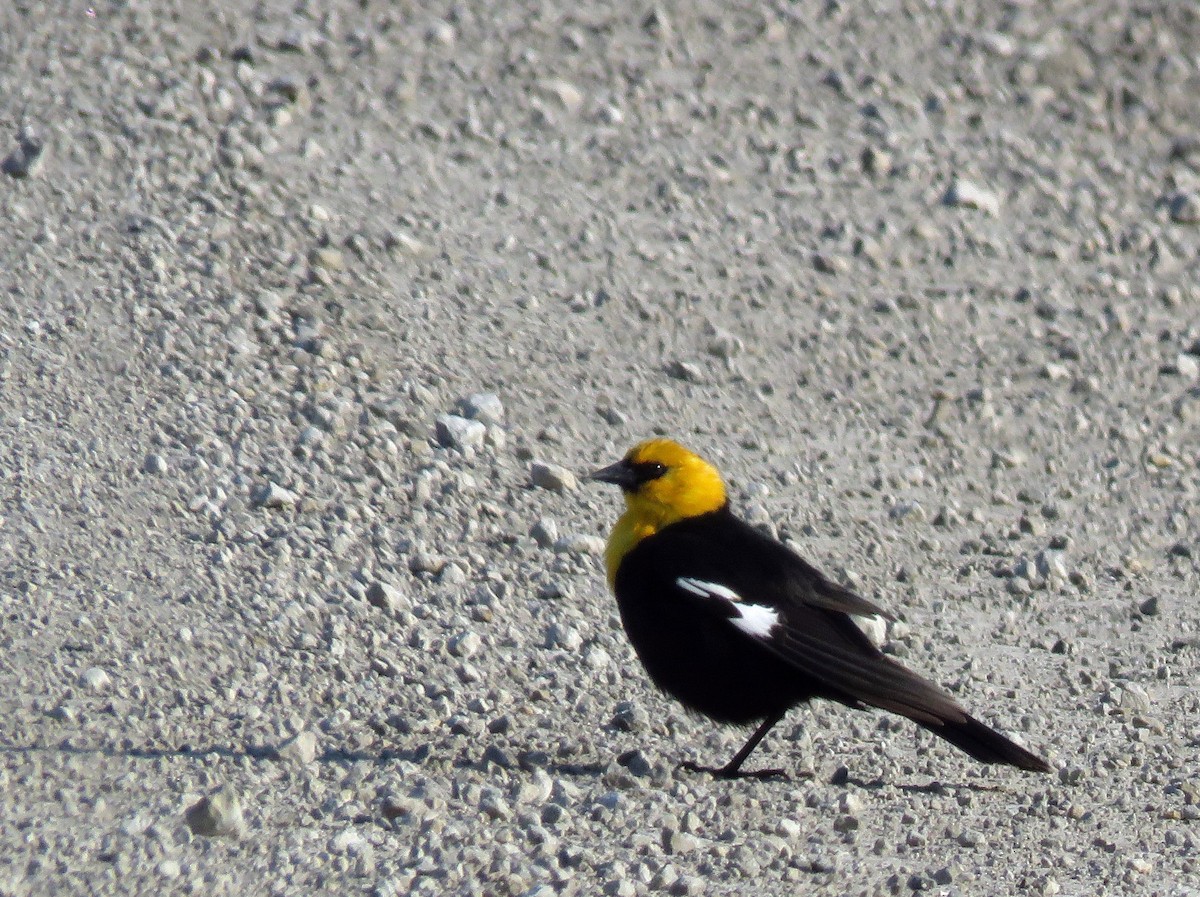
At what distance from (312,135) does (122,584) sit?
5.00 metres

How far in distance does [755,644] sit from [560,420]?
3.08 meters

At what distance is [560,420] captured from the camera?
9.49 metres

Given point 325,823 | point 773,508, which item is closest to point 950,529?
point 773,508

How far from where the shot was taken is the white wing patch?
6637mm

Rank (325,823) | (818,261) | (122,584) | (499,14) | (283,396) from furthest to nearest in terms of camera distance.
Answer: (499,14) → (818,261) → (283,396) → (122,584) → (325,823)

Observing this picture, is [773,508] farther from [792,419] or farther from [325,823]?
[325,823]

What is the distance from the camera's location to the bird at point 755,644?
21.2 ft

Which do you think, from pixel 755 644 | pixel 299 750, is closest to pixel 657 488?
pixel 755 644

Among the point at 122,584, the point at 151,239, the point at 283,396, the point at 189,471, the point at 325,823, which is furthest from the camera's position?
the point at 151,239

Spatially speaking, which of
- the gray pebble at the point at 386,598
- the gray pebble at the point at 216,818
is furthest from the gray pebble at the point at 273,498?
the gray pebble at the point at 216,818

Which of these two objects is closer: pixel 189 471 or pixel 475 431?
pixel 189 471

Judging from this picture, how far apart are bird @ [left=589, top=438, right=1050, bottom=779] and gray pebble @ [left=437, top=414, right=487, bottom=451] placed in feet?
6.97

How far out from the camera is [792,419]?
32.9 ft

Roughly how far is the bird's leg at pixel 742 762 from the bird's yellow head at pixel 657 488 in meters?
0.91
